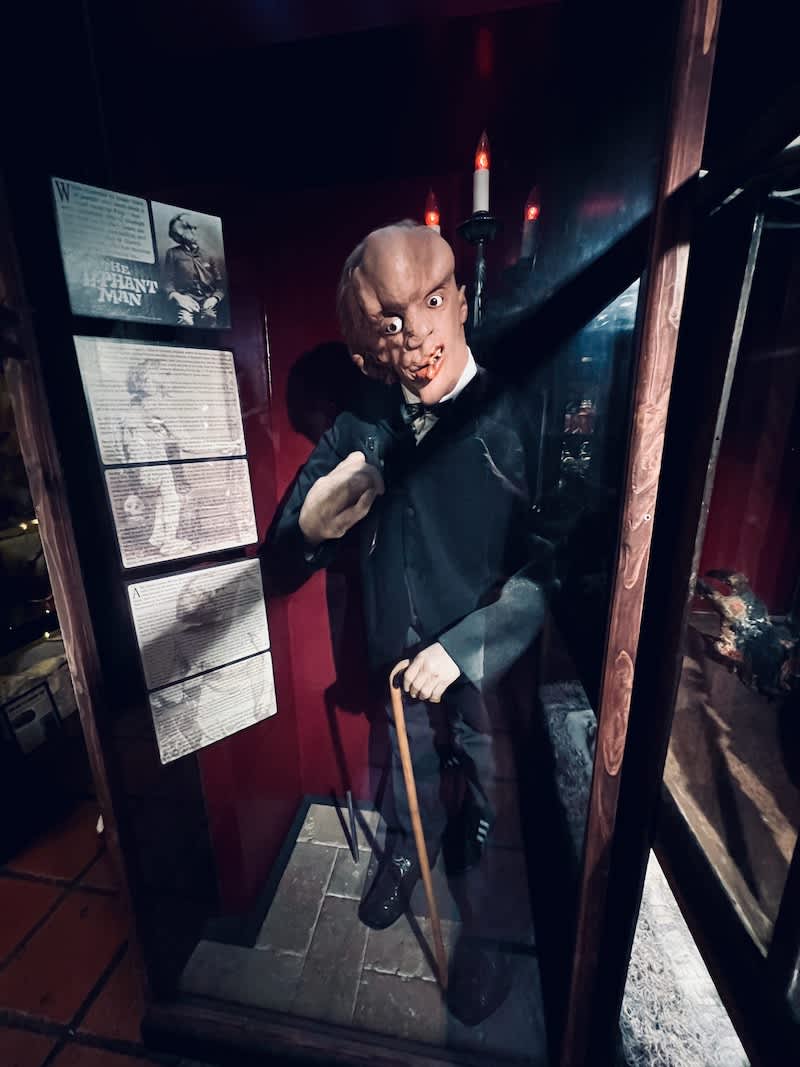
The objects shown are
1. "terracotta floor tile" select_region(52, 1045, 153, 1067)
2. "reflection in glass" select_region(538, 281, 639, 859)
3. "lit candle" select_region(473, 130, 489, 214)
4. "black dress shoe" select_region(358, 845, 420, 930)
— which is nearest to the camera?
"reflection in glass" select_region(538, 281, 639, 859)

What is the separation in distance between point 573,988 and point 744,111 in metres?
1.98

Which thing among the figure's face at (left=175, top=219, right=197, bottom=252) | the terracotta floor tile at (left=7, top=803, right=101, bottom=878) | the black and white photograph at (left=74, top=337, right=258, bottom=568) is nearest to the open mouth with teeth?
the black and white photograph at (left=74, top=337, right=258, bottom=568)

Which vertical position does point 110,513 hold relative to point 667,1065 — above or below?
above

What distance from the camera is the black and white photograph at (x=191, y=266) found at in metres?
1.21

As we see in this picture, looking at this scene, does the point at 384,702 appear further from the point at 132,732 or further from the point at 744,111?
the point at 744,111

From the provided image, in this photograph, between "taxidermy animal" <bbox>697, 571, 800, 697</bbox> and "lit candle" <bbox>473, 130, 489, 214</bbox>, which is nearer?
"lit candle" <bbox>473, 130, 489, 214</bbox>

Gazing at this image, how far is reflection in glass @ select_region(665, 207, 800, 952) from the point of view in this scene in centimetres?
146

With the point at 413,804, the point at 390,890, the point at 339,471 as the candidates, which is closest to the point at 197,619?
the point at 339,471

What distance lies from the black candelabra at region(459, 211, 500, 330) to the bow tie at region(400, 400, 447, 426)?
13.0 inches

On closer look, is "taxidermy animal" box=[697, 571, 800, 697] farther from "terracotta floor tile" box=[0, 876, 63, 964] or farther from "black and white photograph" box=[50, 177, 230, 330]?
"terracotta floor tile" box=[0, 876, 63, 964]

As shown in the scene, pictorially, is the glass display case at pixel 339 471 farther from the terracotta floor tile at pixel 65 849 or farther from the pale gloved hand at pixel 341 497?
the terracotta floor tile at pixel 65 849

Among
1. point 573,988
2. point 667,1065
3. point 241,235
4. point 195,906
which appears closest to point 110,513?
point 241,235

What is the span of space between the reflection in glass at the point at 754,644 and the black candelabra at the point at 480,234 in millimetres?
628

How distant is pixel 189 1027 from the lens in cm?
153
